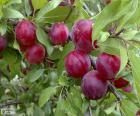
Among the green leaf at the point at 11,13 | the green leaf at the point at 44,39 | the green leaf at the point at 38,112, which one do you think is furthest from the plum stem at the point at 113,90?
the green leaf at the point at 38,112

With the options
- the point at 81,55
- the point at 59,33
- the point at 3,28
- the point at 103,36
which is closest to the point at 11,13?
the point at 3,28

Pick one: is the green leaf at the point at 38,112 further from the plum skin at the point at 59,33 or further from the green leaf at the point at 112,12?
the green leaf at the point at 112,12

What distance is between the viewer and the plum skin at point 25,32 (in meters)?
1.17

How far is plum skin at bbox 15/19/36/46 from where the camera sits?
1.17 metres

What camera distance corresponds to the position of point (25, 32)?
1.16 m

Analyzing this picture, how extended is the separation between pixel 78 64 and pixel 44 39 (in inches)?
8.3

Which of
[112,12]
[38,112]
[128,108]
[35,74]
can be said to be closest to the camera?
[112,12]

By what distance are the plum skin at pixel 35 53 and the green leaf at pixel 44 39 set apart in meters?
0.03

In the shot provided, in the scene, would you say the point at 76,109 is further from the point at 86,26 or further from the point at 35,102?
the point at 35,102

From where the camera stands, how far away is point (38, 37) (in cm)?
118

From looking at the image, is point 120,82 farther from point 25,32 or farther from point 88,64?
point 25,32

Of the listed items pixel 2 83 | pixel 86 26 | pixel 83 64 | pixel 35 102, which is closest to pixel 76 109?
pixel 83 64

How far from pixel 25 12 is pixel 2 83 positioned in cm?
60

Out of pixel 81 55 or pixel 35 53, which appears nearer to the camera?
pixel 81 55
